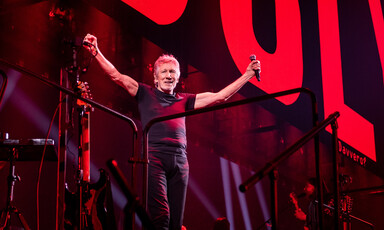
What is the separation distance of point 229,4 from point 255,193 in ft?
8.82

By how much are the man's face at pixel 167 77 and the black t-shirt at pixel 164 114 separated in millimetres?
82

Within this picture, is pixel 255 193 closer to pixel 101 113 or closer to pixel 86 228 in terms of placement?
pixel 101 113

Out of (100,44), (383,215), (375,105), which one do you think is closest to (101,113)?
(100,44)

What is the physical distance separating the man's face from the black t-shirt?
82mm

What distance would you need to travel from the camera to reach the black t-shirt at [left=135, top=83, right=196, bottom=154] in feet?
9.03

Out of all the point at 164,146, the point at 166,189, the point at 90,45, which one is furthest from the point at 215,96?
the point at 90,45

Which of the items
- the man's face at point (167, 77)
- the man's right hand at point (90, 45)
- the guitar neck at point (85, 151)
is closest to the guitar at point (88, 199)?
the guitar neck at point (85, 151)

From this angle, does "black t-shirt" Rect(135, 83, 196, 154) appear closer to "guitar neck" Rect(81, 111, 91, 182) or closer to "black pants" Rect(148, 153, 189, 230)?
Result: "black pants" Rect(148, 153, 189, 230)

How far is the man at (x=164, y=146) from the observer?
2660 millimetres

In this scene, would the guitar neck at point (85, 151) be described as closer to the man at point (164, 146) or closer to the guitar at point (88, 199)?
the guitar at point (88, 199)

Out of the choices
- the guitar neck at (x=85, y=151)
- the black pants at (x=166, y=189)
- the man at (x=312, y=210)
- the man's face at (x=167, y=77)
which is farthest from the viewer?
the man at (x=312, y=210)

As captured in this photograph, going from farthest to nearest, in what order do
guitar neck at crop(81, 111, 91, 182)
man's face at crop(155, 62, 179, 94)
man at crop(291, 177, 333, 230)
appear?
man at crop(291, 177, 333, 230) → man's face at crop(155, 62, 179, 94) → guitar neck at crop(81, 111, 91, 182)

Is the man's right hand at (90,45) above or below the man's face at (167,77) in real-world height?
above

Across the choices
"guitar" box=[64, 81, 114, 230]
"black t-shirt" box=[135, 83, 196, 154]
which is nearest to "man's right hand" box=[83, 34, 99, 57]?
"guitar" box=[64, 81, 114, 230]
